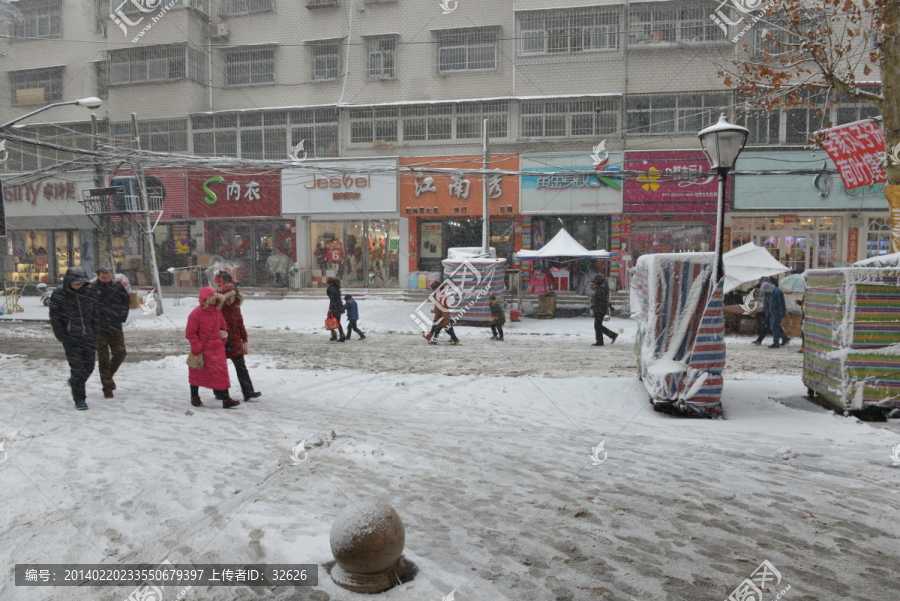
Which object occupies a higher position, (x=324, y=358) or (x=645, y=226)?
(x=645, y=226)

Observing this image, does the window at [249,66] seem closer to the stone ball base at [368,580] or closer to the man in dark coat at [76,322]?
the man in dark coat at [76,322]

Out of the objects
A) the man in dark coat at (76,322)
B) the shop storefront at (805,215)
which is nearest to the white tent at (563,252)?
the shop storefront at (805,215)

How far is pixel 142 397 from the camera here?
8.17m

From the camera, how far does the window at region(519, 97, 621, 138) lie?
75.9 feet

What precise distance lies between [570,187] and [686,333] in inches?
666

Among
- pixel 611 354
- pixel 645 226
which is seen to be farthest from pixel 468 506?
pixel 645 226

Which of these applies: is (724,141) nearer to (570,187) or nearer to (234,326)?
(234,326)

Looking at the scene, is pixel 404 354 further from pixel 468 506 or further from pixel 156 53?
pixel 156 53

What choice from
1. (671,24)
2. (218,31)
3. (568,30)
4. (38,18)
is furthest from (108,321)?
(38,18)

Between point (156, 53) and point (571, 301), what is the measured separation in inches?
849

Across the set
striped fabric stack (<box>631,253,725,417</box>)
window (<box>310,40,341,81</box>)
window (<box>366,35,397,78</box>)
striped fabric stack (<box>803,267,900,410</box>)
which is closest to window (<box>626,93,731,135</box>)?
window (<box>366,35,397,78</box>)

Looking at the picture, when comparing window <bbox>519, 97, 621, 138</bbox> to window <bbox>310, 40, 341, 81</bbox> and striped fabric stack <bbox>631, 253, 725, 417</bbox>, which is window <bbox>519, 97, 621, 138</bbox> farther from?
striped fabric stack <bbox>631, 253, 725, 417</bbox>

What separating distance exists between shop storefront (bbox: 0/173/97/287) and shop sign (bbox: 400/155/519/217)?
15.7 meters

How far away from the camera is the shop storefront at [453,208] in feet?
78.3
